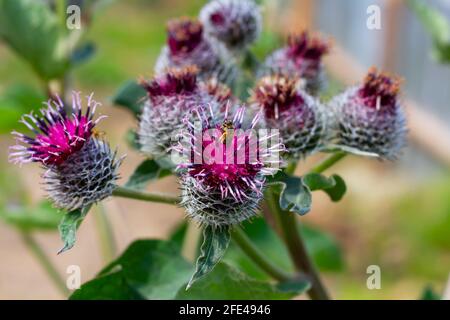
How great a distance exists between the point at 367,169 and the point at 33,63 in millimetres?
6403

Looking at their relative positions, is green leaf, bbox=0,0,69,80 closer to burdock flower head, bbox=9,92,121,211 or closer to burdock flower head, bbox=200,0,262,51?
burdock flower head, bbox=200,0,262,51

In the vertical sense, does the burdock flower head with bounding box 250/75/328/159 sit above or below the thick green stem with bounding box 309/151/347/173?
above

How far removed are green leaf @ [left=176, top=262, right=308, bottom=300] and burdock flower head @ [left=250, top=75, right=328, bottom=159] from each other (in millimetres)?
325

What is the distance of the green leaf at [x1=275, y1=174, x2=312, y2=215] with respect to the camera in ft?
4.61

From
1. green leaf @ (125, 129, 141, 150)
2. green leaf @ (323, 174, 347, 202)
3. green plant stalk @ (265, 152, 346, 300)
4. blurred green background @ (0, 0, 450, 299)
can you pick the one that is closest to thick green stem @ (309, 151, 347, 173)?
green plant stalk @ (265, 152, 346, 300)

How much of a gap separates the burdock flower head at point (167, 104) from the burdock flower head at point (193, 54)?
0.77ft

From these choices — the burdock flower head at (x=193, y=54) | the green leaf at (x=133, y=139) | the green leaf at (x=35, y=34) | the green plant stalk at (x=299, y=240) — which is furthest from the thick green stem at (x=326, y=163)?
the green leaf at (x=35, y=34)

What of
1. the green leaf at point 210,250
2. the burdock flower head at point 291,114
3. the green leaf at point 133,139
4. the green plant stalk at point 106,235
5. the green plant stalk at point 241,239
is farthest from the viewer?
the green plant stalk at point 106,235

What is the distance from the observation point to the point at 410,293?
20.5ft

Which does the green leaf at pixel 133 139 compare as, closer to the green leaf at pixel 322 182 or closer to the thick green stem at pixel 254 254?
the thick green stem at pixel 254 254

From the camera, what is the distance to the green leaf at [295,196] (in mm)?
1407

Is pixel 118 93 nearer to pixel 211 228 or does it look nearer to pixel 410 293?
pixel 211 228

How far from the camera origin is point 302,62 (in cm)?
204

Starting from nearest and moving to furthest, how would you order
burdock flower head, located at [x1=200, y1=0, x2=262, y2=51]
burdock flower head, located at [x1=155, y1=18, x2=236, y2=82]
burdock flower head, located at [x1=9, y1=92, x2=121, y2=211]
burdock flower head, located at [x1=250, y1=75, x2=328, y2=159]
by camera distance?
1. burdock flower head, located at [x1=9, y1=92, x2=121, y2=211]
2. burdock flower head, located at [x1=250, y1=75, x2=328, y2=159]
3. burdock flower head, located at [x1=155, y1=18, x2=236, y2=82]
4. burdock flower head, located at [x1=200, y1=0, x2=262, y2=51]
